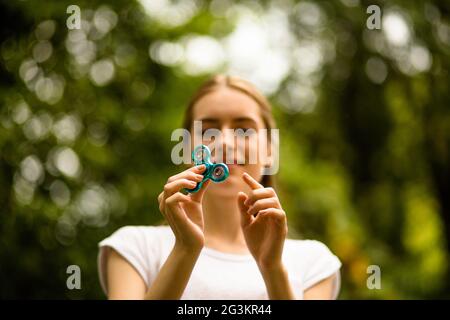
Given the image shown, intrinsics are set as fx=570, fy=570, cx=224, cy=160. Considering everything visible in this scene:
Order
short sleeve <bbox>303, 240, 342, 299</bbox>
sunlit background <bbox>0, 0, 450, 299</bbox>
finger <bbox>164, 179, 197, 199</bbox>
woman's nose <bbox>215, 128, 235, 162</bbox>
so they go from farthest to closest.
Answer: sunlit background <bbox>0, 0, 450, 299</bbox>, short sleeve <bbox>303, 240, 342, 299</bbox>, woman's nose <bbox>215, 128, 235, 162</bbox>, finger <bbox>164, 179, 197, 199</bbox>

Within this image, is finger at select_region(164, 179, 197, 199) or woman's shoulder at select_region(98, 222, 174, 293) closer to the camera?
finger at select_region(164, 179, 197, 199)

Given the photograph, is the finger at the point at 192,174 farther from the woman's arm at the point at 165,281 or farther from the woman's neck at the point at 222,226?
the woman's neck at the point at 222,226

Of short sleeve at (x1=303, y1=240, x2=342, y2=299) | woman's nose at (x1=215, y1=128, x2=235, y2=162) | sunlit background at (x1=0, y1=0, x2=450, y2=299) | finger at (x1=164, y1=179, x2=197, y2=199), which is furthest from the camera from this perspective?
sunlit background at (x1=0, y1=0, x2=450, y2=299)

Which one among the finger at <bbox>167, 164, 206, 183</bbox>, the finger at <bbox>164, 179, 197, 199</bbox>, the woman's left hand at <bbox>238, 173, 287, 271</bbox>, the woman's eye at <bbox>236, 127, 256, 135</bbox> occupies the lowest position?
the woman's left hand at <bbox>238, 173, 287, 271</bbox>

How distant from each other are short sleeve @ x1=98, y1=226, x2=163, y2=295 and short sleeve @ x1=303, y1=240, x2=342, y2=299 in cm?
38

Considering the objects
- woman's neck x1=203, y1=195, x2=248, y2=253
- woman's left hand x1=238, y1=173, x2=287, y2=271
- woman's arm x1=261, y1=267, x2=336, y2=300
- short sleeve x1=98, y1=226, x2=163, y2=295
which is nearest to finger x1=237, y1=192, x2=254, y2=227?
woman's left hand x1=238, y1=173, x2=287, y2=271

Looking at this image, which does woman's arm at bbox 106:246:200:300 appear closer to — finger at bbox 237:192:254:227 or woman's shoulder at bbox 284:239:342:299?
finger at bbox 237:192:254:227

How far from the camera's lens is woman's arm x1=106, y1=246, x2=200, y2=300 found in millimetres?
1138

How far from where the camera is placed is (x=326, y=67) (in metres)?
5.27

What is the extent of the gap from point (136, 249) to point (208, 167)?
335mm

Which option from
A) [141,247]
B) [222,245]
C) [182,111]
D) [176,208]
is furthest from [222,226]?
[182,111]

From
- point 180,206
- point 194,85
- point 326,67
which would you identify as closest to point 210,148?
point 180,206

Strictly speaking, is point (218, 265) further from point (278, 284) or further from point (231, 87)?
point (231, 87)
